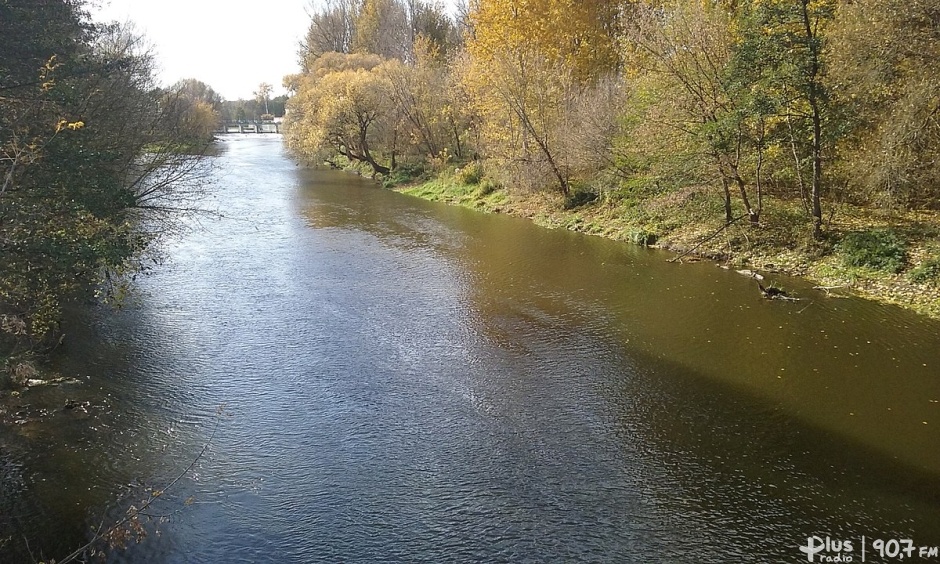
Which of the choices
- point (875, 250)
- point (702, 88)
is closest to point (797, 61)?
point (702, 88)

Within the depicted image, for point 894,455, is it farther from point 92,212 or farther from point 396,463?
point 92,212

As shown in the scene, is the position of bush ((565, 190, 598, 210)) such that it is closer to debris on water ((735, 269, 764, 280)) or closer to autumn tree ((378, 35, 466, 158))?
debris on water ((735, 269, 764, 280))

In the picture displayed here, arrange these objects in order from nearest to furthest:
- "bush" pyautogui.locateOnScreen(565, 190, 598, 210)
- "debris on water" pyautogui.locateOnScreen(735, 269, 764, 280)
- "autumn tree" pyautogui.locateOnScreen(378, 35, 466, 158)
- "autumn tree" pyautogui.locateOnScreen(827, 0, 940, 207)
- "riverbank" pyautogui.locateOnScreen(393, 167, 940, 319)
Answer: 1. "autumn tree" pyautogui.locateOnScreen(827, 0, 940, 207)
2. "riverbank" pyautogui.locateOnScreen(393, 167, 940, 319)
3. "debris on water" pyautogui.locateOnScreen(735, 269, 764, 280)
4. "bush" pyautogui.locateOnScreen(565, 190, 598, 210)
5. "autumn tree" pyautogui.locateOnScreen(378, 35, 466, 158)

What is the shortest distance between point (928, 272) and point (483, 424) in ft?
41.1

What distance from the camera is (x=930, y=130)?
1527cm

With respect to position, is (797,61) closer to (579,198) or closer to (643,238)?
(643,238)

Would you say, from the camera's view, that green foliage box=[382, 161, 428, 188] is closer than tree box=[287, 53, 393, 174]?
No

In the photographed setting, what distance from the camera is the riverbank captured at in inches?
611

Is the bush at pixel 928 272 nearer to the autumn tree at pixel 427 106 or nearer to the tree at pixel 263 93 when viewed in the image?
the autumn tree at pixel 427 106

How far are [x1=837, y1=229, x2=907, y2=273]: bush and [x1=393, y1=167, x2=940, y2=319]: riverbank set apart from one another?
0.9 inches

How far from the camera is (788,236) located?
62.9 ft

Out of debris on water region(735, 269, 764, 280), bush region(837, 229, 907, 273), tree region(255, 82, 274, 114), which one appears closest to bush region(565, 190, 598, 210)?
debris on water region(735, 269, 764, 280)

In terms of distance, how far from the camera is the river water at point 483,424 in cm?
742

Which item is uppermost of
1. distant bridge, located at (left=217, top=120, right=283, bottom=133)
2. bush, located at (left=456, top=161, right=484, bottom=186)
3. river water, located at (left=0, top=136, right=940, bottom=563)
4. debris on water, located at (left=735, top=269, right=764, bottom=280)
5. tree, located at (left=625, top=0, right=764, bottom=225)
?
distant bridge, located at (left=217, top=120, right=283, bottom=133)
